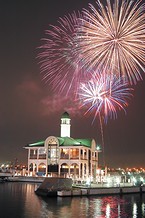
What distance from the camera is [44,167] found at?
129375mm

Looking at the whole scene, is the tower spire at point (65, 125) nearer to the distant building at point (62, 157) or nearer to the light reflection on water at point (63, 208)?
the distant building at point (62, 157)

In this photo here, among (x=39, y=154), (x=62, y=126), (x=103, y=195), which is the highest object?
(x=62, y=126)

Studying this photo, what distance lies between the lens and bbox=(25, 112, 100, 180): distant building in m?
125

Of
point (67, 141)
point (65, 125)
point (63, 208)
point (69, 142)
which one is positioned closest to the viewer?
point (63, 208)

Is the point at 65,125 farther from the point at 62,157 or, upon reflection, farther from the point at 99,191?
the point at 99,191

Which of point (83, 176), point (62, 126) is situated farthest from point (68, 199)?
point (62, 126)

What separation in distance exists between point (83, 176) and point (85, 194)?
4067 centimetres

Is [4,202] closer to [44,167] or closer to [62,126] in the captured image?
[44,167]

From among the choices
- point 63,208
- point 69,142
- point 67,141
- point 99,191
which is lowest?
point 63,208

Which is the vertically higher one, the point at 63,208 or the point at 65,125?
the point at 65,125

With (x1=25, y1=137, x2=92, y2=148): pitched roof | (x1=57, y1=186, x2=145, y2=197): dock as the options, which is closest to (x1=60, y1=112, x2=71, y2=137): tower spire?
(x1=25, y1=137, x2=92, y2=148): pitched roof

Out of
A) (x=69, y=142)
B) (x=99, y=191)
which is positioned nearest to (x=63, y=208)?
(x=99, y=191)

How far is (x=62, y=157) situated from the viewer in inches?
4975

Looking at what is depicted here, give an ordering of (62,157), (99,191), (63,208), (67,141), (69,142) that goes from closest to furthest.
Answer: (63,208)
(99,191)
(62,157)
(69,142)
(67,141)
